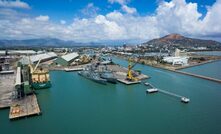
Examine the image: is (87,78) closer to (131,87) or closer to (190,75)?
(131,87)

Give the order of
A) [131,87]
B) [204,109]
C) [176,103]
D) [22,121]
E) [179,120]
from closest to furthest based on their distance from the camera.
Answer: [22,121] < [179,120] < [204,109] < [176,103] < [131,87]

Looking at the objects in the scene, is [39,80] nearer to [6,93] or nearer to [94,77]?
[6,93]

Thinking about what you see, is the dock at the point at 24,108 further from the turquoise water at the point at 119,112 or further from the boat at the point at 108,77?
the boat at the point at 108,77

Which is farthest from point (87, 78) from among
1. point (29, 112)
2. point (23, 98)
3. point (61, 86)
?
point (29, 112)

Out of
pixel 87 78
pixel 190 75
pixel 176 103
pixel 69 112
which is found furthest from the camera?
pixel 190 75

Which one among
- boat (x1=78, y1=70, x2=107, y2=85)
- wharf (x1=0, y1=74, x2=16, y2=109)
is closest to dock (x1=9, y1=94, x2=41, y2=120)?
wharf (x1=0, y1=74, x2=16, y2=109)

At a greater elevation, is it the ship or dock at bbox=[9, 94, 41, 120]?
the ship

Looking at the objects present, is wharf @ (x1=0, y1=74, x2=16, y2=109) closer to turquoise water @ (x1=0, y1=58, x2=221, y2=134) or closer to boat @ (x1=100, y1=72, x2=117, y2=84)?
turquoise water @ (x1=0, y1=58, x2=221, y2=134)
